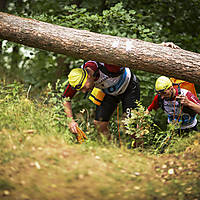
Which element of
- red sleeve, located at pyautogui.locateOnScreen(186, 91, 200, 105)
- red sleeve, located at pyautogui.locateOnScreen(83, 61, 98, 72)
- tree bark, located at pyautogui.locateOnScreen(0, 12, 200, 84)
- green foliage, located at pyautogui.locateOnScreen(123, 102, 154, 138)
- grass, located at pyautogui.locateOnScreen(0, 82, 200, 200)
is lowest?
grass, located at pyautogui.locateOnScreen(0, 82, 200, 200)

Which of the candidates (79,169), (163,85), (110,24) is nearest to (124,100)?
(163,85)

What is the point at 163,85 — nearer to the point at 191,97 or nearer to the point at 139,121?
the point at 191,97

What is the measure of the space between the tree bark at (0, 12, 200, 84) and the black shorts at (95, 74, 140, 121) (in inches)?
22.0

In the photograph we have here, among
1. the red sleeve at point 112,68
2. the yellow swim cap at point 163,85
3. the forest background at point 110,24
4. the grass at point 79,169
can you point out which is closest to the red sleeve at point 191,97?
the yellow swim cap at point 163,85

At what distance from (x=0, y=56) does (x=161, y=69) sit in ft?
16.3

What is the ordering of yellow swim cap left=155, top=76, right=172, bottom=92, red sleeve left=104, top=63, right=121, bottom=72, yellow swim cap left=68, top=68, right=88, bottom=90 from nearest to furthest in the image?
yellow swim cap left=68, top=68, right=88, bottom=90 → yellow swim cap left=155, top=76, right=172, bottom=92 → red sleeve left=104, top=63, right=121, bottom=72

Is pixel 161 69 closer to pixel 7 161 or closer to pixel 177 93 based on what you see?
pixel 177 93

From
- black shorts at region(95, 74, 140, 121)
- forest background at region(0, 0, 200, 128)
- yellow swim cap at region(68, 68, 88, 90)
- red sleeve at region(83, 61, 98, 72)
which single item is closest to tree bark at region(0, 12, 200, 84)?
red sleeve at region(83, 61, 98, 72)

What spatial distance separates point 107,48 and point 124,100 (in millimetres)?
974

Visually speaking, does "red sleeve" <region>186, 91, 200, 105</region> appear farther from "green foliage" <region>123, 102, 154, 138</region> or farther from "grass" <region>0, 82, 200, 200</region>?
"grass" <region>0, 82, 200, 200</region>

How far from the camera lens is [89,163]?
91.9 inches

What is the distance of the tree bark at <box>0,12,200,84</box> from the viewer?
10.9 feet

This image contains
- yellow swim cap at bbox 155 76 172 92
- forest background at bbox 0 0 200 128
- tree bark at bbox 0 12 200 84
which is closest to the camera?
tree bark at bbox 0 12 200 84

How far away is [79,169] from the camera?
7.34 feet
